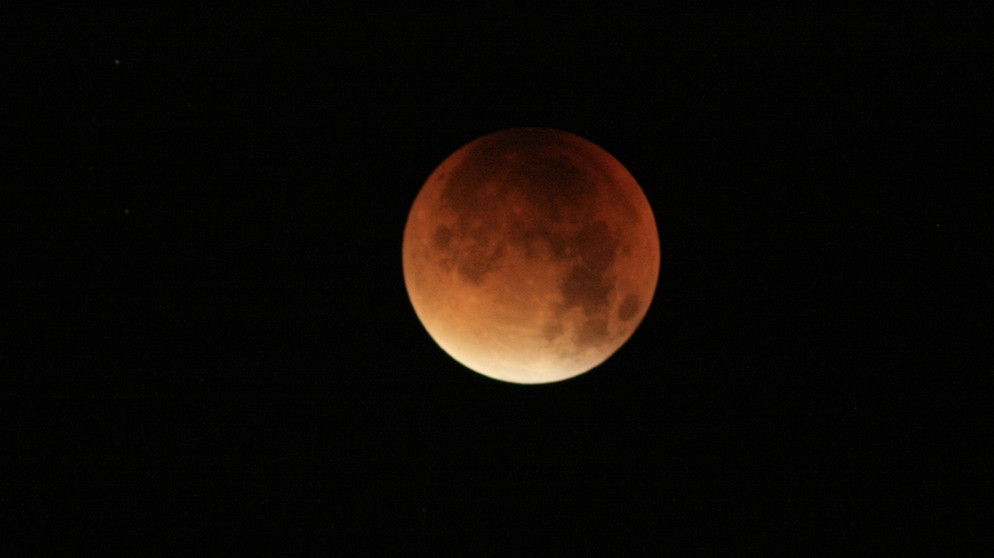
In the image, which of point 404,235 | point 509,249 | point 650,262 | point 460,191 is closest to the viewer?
point 509,249

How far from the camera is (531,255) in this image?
144 inches

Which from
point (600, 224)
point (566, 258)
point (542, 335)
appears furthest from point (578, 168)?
point (542, 335)

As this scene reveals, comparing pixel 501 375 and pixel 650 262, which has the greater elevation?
pixel 650 262

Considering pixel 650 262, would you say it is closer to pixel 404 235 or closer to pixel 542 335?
pixel 542 335

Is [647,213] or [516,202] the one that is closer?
[516,202]

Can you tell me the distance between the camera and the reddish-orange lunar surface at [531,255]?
370cm

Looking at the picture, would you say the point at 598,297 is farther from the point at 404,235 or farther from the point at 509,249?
the point at 404,235

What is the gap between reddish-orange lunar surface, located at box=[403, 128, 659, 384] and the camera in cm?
370

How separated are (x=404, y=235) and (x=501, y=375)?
136 cm

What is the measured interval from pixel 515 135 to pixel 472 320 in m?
1.38

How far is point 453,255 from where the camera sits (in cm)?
387

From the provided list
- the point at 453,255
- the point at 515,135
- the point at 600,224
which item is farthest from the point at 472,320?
the point at 515,135

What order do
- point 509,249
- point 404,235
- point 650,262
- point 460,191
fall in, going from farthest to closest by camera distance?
1. point 404,235
2. point 650,262
3. point 460,191
4. point 509,249

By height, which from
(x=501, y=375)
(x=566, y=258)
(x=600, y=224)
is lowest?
(x=501, y=375)
